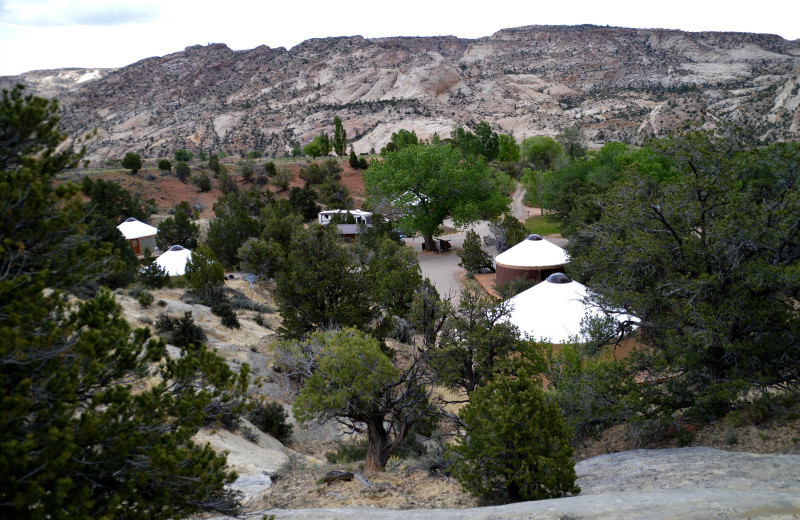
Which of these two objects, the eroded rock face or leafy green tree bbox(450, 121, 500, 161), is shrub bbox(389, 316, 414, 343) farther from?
leafy green tree bbox(450, 121, 500, 161)

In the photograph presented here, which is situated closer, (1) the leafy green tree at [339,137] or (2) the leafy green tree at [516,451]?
(2) the leafy green tree at [516,451]

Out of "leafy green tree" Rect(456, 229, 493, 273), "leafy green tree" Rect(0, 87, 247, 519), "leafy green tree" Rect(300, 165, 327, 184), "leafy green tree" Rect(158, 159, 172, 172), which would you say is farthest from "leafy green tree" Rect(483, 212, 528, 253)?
"leafy green tree" Rect(158, 159, 172, 172)

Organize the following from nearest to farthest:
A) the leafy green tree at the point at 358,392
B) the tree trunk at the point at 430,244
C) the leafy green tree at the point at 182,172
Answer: the leafy green tree at the point at 358,392 < the tree trunk at the point at 430,244 < the leafy green tree at the point at 182,172

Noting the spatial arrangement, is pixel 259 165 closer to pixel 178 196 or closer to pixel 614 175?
pixel 178 196

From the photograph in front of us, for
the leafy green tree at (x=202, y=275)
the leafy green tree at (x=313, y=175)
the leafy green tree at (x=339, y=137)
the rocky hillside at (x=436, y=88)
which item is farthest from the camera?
the rocky hillside at (x=436, y=88)

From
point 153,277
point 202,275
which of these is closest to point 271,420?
point 202,275

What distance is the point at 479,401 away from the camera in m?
8.19

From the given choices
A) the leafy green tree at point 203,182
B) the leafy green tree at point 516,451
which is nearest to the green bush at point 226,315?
the leafy green tree at point 516,451

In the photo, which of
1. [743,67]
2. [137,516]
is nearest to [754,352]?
[137,516]

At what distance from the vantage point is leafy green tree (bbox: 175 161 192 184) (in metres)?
54.6

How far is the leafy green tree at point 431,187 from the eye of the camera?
34.4 meters

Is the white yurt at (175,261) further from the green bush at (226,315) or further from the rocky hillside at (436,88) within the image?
the rocky hillside at (436,88)

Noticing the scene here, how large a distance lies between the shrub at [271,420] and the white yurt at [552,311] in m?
7.18

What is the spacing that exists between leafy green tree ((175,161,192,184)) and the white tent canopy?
2044 centimetres
